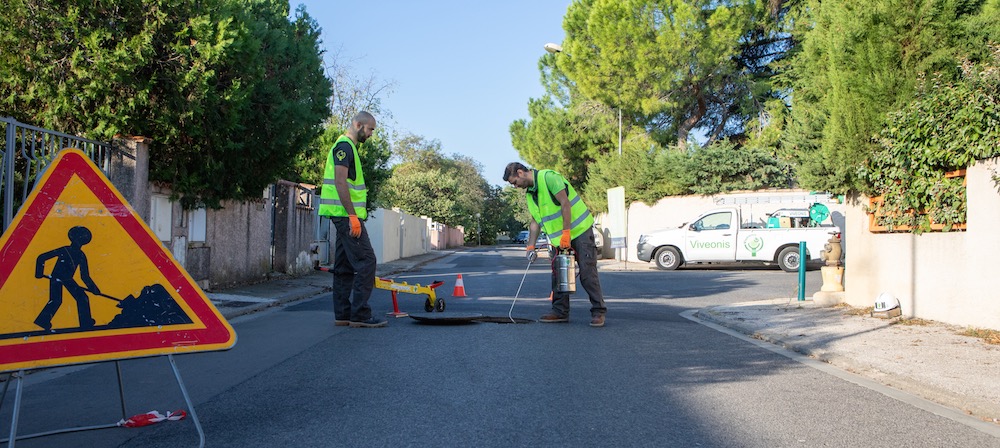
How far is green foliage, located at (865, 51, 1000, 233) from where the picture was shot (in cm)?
761

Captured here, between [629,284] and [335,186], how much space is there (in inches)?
357

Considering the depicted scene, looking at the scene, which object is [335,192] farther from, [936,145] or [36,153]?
[936,145]

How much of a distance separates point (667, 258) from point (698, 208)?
16.2 ft

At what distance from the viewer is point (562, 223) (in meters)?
8.39

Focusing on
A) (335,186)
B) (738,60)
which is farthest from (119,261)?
(738,60)

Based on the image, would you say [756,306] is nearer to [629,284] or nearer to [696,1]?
[629,284]

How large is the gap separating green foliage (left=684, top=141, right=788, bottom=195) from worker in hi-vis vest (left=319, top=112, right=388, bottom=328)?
62.9 ft

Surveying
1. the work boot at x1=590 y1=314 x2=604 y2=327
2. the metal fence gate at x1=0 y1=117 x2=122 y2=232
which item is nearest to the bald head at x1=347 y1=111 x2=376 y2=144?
the metal fence gate at x1=0 y1=117 x2=122 y2=232

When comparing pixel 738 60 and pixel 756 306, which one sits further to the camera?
pixel 738 60

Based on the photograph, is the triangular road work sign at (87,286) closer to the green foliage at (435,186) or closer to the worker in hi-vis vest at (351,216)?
the worker in hi-vis vest at (351,216)

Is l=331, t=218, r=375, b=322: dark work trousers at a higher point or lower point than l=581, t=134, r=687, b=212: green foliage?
lower

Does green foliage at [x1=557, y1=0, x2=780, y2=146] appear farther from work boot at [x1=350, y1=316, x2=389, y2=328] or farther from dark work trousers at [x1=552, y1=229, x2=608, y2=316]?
work boot at [x1=350, y1=316, x2=389, y2=328]

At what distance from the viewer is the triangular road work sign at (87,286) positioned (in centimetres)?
361

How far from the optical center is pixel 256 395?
16.2ft
